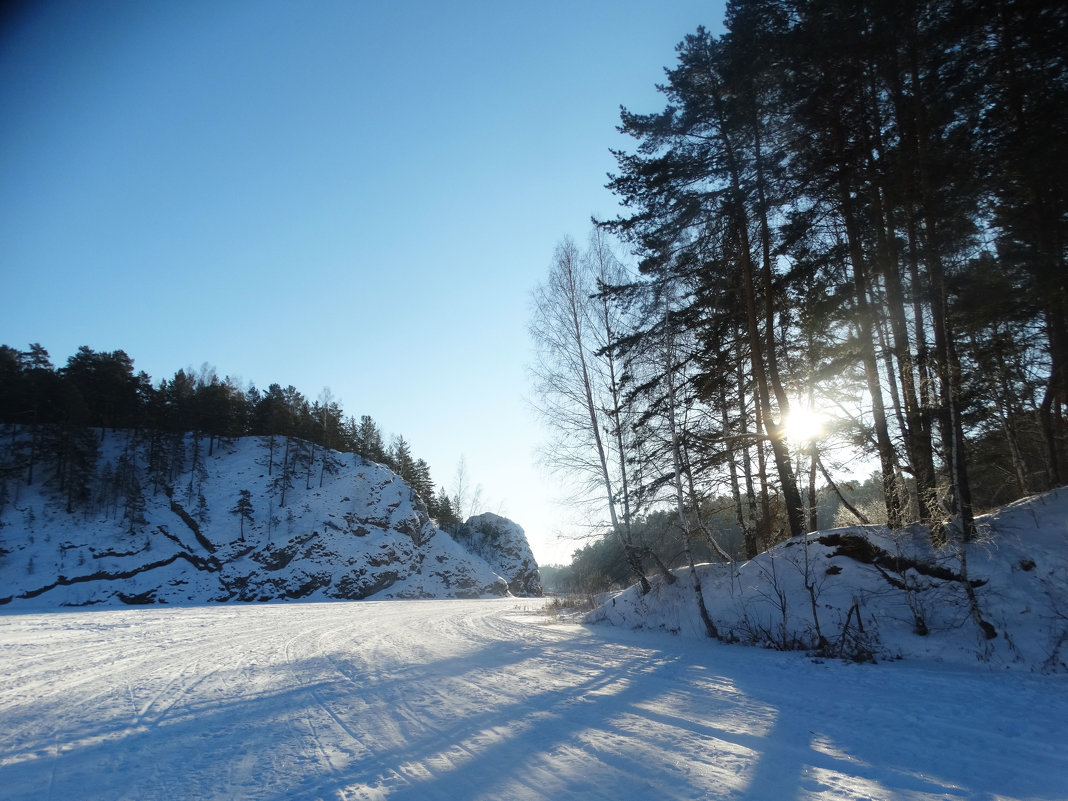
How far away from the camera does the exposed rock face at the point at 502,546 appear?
212ft

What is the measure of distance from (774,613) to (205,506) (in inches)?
2101

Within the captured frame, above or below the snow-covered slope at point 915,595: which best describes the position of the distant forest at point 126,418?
above

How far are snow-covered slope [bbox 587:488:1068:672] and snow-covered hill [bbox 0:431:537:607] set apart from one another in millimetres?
40585

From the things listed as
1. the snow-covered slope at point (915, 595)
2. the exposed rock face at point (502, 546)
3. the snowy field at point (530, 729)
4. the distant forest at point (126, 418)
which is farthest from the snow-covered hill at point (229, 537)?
the snow-covered slope at point (915, 595)

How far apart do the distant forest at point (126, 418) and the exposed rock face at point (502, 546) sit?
4233 mm

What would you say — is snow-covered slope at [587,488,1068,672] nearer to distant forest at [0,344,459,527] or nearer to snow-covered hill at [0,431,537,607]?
snow-covered hill at [0,431,537,607]

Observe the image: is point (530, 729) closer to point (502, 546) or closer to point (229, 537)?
point (229, 537)

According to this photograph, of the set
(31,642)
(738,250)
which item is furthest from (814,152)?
(31,642)

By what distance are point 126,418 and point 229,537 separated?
21.0 meters

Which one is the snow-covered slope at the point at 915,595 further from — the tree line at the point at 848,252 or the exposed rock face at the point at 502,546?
the exposed rock face at the point at 502,546

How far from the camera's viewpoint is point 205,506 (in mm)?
48719

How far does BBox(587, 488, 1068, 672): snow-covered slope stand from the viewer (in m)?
7.07

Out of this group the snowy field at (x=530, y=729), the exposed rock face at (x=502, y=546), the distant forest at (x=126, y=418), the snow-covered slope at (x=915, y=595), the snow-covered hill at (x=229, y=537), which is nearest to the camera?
the snowy field at (x=530, y=729)

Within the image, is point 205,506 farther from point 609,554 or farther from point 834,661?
point 834,661
